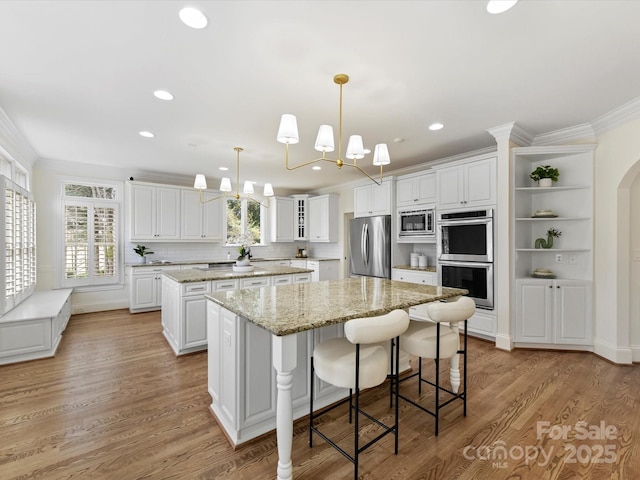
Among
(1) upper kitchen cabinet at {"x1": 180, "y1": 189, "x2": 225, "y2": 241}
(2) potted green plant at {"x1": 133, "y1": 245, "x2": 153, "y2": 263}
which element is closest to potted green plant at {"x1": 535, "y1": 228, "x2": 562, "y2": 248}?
(1) upper kitchen cabinet at {"x1": 180, "y1": 189, "x2": 225, "y2": 241}

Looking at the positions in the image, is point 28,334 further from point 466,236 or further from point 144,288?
point 466,236

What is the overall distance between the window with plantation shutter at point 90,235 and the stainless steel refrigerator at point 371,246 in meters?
4.57

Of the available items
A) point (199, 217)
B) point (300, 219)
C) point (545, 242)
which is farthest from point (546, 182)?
point (199, 217)

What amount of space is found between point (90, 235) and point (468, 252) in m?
6.39

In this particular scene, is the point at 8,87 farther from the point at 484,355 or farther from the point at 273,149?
the point at 484,355

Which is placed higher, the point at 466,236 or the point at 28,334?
the point at 466,236

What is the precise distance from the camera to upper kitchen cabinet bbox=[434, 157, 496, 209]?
12.5 ft

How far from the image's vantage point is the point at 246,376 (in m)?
1.98

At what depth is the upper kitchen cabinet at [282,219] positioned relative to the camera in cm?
A: 727

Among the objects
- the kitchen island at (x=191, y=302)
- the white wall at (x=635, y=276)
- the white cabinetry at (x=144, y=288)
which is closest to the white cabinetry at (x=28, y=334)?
the kitchen island at (x=191, y=302)

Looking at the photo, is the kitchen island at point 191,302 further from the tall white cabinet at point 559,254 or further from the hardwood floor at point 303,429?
the tall white cabinet at point 559,254

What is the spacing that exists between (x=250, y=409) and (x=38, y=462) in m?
1.26

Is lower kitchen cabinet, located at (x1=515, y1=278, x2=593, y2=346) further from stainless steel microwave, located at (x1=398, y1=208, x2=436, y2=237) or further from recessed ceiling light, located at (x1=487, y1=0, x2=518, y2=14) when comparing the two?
recessed ceiling light, located at (x1=487, y1=0, x2=518, y2=14)

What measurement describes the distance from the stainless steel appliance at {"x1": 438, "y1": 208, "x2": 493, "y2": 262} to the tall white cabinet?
30cm
